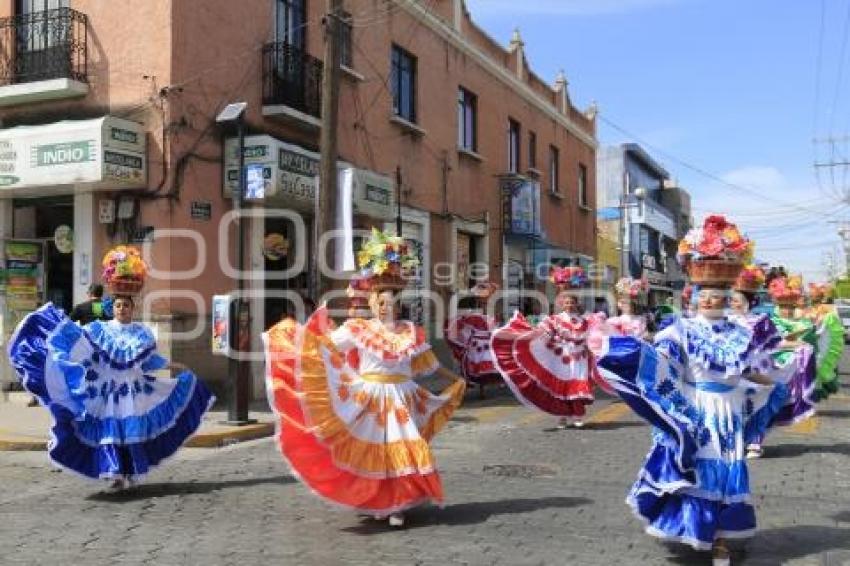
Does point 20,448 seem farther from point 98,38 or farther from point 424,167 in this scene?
point 424,167

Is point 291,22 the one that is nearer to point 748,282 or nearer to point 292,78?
point 292,78

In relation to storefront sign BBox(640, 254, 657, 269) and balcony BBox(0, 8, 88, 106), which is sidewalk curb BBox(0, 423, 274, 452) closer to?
balcony BBox(0, 8, 88, 106)

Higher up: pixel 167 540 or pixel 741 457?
pixel 741 457

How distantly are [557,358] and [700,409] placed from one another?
6120 mm

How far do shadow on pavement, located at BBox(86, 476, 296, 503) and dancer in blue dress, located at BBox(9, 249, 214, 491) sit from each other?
12cm

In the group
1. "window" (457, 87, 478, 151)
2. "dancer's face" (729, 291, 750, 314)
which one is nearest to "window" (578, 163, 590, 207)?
"window" (457, 87, 478, 151)

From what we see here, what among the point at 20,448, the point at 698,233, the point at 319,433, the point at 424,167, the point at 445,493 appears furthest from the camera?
the point at 424,167

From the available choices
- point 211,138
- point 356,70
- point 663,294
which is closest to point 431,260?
point 356,70

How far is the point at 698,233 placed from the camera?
19.5ft

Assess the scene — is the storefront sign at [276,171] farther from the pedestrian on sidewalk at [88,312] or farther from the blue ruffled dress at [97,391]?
the blue ruffled dress at [97,391]

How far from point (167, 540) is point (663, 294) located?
172 feet

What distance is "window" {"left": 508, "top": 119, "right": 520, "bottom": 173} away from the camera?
26.4 metres

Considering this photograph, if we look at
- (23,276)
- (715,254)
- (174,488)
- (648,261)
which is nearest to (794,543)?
(715,254)

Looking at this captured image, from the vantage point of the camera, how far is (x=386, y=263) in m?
6.88
